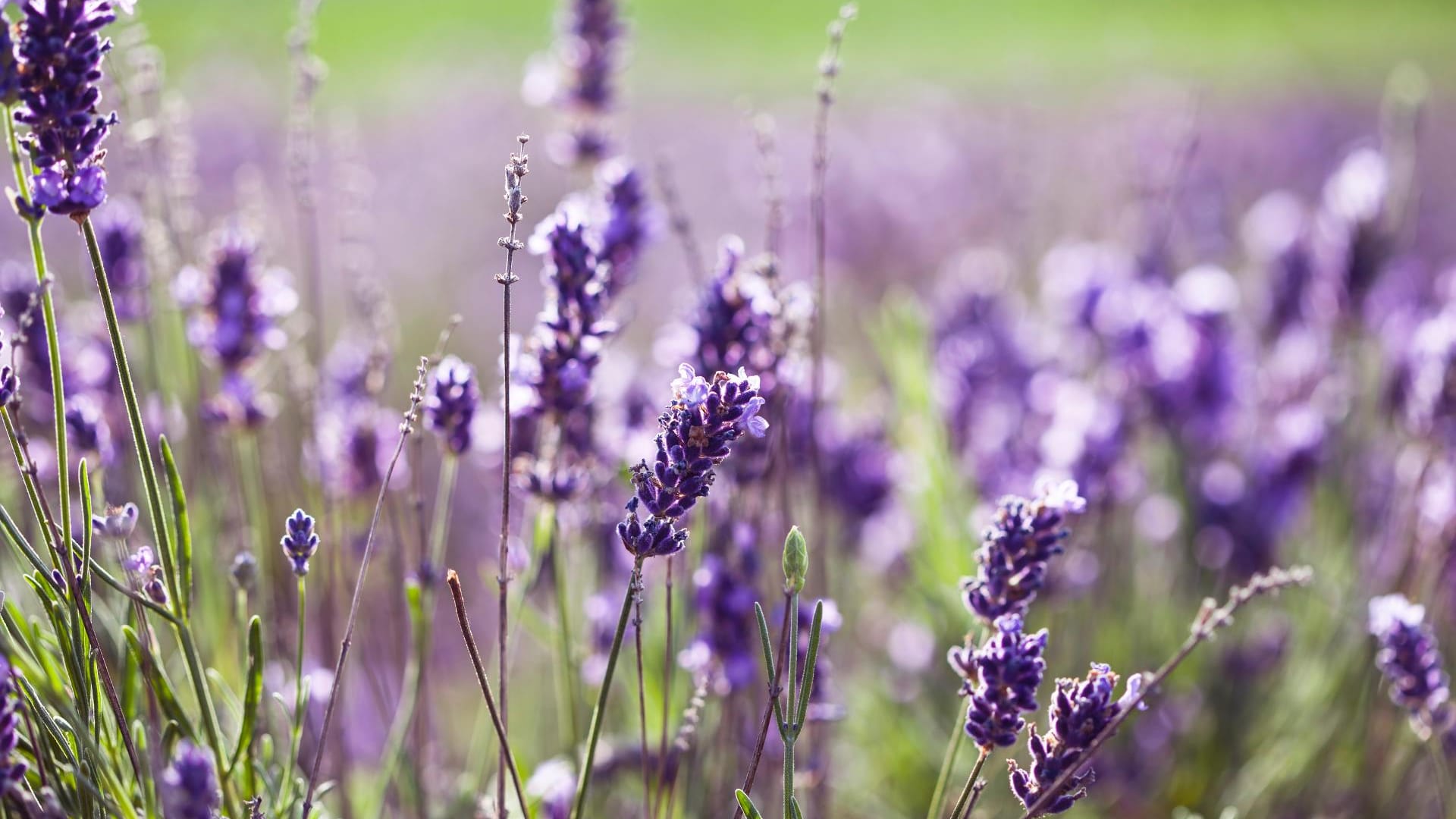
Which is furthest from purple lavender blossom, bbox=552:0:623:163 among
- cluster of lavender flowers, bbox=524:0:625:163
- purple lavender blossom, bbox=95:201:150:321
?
purple lavender blossom, bbox=95:201:150:321

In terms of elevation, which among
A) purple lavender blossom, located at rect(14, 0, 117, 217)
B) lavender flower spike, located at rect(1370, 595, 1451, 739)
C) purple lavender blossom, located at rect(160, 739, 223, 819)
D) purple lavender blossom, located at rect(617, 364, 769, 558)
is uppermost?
purple lavender blossom, located at rect(14, 0, 117, 217)

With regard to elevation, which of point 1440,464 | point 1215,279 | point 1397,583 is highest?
point 1215,279

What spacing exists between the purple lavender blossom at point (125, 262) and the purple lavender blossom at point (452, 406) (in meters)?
0.69

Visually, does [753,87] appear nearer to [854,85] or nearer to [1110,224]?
[854,85]

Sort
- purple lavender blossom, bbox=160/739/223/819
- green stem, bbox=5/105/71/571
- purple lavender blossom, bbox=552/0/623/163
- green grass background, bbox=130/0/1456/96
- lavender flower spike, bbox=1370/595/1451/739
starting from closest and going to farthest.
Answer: purple lavender blossom, bbox=160/739/223/819 → green stem, bbox=5/105/71/571 → lavender flower spike, bbox=1370/595/1451/739 → purple lavender blossom, bbox=552/0/623/163 → green grass background, bbox=130/0/1456/96

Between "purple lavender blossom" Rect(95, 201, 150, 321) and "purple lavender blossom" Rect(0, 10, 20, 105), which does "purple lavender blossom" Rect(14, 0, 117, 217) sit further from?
"purple lavender blossom" Rect(95, 201, 150, 321)

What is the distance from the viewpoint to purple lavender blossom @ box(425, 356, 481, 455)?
141 cm

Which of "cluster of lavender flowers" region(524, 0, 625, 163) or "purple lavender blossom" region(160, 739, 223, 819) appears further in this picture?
"cluster of lavender flowers" region(524, 0, 625, 163)

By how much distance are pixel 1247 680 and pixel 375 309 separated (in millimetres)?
1859

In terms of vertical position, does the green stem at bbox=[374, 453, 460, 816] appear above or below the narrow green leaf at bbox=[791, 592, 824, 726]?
below

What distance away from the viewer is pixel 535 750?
224 centimetres

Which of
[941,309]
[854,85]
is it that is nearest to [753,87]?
[854,85]

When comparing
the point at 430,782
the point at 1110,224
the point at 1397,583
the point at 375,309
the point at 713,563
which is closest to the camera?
the point at 713,563

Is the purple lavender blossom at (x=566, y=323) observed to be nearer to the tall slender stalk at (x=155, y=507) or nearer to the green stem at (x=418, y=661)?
the green stem at (x=418, y=661)
